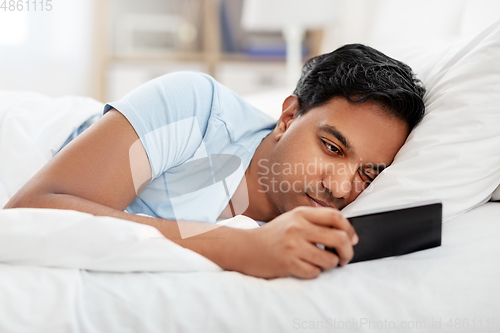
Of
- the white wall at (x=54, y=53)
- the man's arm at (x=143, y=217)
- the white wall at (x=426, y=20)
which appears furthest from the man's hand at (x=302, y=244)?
the white wall at (x=54, y=53)

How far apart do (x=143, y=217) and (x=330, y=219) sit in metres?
0.30

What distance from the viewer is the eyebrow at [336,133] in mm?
809

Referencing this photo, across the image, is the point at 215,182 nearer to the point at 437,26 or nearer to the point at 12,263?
the point at 12,263

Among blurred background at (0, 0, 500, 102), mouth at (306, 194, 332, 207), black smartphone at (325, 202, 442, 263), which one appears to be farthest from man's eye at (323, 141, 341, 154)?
blurred background at (0, 0, 500, 102)

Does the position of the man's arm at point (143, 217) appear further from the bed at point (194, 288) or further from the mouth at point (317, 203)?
the mouth at point (317, 203)

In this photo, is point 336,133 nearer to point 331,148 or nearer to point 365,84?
point 331,148

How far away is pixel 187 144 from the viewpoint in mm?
827

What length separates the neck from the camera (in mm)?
957

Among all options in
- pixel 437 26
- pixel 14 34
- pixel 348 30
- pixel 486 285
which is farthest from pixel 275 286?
pixel 348 30

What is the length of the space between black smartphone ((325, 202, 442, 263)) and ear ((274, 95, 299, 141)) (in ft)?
1.35

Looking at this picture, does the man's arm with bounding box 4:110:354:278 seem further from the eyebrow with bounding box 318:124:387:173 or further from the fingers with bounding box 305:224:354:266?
the eyebrow with bounding box 318:124:387:173

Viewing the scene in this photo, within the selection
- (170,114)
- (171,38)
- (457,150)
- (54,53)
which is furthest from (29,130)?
(171,38)

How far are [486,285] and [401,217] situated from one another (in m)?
0.15

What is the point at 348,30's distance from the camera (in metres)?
2.59
